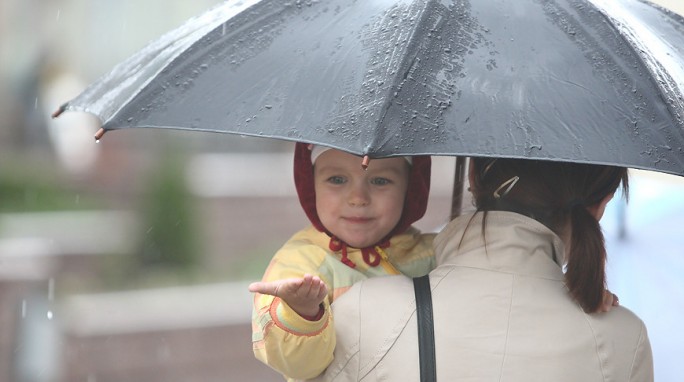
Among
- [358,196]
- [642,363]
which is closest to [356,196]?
[358,196]

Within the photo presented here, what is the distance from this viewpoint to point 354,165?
2650 mm

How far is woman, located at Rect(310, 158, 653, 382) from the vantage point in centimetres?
221

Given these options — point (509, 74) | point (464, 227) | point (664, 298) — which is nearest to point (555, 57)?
point (509, 74)

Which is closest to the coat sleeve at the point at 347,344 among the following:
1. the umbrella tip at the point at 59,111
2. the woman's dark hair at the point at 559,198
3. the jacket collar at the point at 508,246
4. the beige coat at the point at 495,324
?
the beige coat at the point at 495,324

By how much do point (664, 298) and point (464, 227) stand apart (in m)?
0.94

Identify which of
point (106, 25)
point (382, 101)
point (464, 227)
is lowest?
point (106, 25)

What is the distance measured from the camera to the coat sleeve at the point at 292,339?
219 centimetres

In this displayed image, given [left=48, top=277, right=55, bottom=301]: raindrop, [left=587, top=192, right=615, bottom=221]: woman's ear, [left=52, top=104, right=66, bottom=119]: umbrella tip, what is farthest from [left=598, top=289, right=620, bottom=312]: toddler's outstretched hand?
[left=48, top=277, right=55, bottom=301]: raindrop

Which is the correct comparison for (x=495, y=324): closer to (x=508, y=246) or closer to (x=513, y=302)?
(x=513, y=302)

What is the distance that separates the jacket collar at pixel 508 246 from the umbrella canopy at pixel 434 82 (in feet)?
0.78

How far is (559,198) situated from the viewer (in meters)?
2.36

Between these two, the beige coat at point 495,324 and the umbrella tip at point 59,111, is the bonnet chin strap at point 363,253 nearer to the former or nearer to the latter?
A: the beige coat at point 495,324

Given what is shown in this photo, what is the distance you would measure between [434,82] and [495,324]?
1.66 ft

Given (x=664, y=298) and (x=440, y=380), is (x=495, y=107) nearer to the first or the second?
(x=440, y=380)
